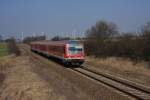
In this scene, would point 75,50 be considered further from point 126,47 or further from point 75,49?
point 126,47

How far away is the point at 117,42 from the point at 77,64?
787 cm

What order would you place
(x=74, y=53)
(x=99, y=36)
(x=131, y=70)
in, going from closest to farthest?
(x=131, y=70)
(x=74, y=53)
(x=99, y=36)

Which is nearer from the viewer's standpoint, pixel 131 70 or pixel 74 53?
pixel 131 70

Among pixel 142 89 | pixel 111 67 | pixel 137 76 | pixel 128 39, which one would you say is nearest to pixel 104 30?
pixel 128 39

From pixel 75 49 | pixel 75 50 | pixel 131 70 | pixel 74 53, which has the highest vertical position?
pixel 75 49

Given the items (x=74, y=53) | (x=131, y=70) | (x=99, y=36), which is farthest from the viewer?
(x=99, y=36)

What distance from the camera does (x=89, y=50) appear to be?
49812 mm

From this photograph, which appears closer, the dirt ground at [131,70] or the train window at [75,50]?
the dirt ground at [131,70]

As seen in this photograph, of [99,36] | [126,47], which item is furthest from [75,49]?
[99,36]

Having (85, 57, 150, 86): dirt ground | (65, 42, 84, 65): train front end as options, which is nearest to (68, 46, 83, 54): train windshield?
(65, 42, 84, 65): train front end

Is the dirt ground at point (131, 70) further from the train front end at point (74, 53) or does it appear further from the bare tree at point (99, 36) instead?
the bare tree at point (99, 36)

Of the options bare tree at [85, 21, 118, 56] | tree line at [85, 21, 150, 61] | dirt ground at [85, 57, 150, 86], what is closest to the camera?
dirt ground at [85, 57, 150, 86]

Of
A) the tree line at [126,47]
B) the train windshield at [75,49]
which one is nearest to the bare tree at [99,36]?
the tree line at [126,47]

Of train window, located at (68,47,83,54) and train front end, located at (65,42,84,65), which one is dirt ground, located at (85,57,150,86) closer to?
train front end, located at (65,42,84,65)
